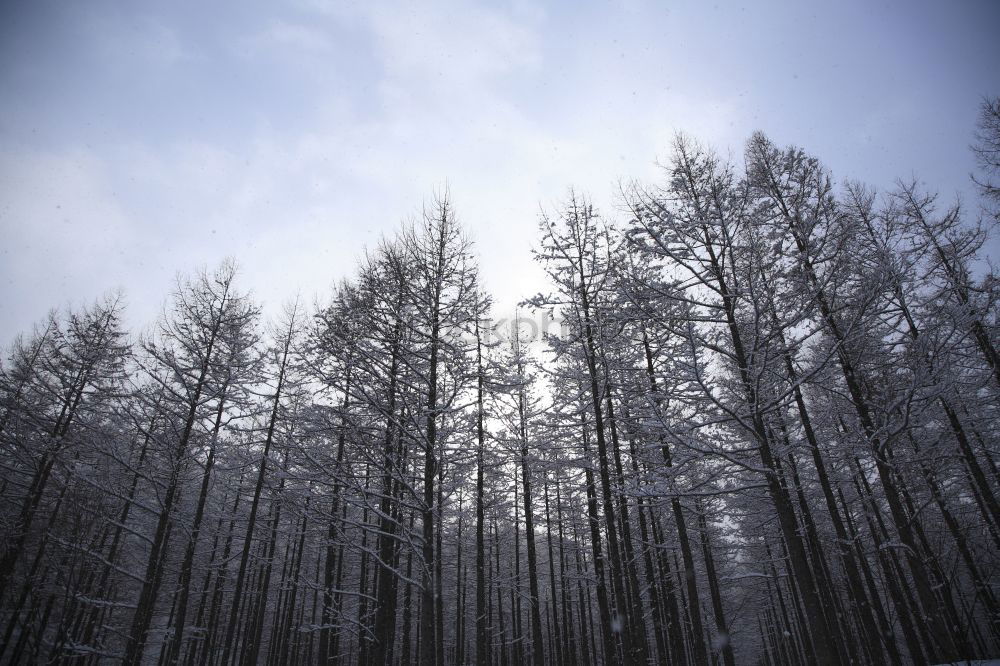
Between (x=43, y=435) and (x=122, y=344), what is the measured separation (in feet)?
17.3

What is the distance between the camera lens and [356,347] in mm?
7516

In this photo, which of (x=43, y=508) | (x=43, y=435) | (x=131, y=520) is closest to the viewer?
(x=43, y=435)

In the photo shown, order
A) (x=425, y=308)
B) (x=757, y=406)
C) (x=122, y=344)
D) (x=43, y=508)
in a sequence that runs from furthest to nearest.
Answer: (x=122, y=344) → (x=43, y=508) → (x=425, y=308) → (x=757, y=406)

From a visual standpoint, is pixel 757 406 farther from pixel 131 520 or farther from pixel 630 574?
pixel 131 520

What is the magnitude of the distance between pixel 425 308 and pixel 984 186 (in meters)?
15.5

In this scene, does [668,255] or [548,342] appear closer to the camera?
[668,255]

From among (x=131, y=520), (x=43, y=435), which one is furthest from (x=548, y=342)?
(x=131, y=520)

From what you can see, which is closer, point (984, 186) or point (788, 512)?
point (788, 512)

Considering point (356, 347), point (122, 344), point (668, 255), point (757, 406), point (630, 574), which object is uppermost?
point (122, 344)

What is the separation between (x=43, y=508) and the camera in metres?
13.4

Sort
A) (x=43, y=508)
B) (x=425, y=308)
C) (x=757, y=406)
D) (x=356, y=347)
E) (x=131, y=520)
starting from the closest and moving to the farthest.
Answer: (x=757, y=406)
(x=356, y=347)
(x=425, y=308)
(x=43, y=508)
(x=131, y=520)

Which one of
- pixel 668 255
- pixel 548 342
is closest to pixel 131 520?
pixel 548 342

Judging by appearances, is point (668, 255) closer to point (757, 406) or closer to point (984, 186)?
point (757, 406)

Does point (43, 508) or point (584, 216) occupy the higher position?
point (584, 216)
